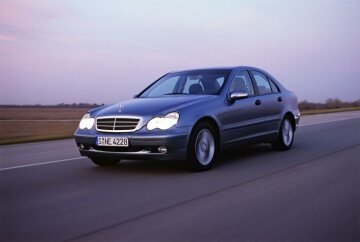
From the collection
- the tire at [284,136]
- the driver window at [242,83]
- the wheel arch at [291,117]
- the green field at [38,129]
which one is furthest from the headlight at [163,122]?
the green field at [38,129]

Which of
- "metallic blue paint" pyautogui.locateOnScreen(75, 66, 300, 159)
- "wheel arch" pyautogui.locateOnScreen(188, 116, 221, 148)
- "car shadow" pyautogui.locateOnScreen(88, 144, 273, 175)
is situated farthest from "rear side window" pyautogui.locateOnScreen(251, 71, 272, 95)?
"wheel arch" pyautogui.locateOnScreen(188, 116, 221, 148)

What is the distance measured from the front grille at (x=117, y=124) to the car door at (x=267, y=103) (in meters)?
2.56

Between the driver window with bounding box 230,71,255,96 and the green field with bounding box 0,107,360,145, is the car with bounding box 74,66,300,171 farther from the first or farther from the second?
the green field with bounding box 0,107,360,145

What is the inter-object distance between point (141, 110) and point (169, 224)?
2.95 m

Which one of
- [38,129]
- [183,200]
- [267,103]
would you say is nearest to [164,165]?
[267,103]

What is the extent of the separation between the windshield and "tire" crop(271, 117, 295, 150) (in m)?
1.93

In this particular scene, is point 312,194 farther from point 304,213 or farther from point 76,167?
point 76,167

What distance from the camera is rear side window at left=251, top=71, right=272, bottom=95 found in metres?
9.09

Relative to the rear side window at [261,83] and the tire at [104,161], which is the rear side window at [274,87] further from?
the tire at [104,161]

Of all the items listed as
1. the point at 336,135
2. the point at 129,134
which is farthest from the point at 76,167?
the point at 336,135

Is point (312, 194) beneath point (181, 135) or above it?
beneath

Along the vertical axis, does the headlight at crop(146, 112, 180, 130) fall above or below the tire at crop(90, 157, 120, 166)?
above

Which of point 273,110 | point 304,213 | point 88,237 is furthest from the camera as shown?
point 273,110

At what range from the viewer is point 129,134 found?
6.90 metres
